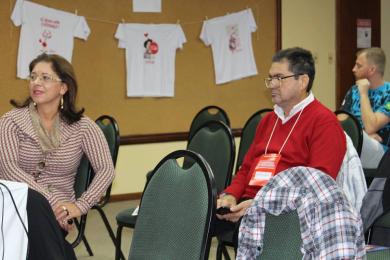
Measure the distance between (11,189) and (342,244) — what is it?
1.04 meters

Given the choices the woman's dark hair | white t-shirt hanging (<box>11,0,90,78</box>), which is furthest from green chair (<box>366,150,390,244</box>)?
white t-shirt hanging (<box>11,0,90,78</box>)

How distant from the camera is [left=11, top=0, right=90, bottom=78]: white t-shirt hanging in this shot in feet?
17.8

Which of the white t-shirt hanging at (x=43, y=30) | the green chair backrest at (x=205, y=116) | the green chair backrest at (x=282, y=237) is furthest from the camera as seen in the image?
the white t-shirt hanging at (x=43, y=30)

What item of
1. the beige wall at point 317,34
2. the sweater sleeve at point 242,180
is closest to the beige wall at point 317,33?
the beige wall at point 317,34

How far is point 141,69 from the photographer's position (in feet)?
19.7

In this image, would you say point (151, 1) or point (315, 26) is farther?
point (315, 26)

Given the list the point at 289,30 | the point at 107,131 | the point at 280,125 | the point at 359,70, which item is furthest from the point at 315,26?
the point at 280,125

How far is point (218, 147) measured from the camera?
3.54 meters

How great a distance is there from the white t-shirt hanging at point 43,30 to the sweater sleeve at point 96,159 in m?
2.50

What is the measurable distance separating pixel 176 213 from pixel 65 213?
949 mm

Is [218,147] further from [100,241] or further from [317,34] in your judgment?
[317,34]

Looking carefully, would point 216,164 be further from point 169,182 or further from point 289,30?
point 289,30

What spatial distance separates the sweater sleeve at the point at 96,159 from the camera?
311 centimetres

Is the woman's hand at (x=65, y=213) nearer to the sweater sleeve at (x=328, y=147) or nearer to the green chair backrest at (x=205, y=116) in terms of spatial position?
the sweater sleeve at (x=328, y=147)
